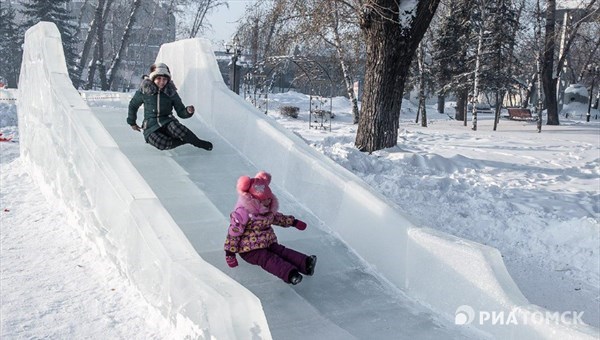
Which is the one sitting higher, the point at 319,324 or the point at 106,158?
the point at 106,158

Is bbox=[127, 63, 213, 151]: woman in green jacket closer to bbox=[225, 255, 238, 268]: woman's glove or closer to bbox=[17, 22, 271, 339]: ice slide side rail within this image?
bbox=[17, 22, 271, 339]: ice slide side rail

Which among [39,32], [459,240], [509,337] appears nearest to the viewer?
[509,337]

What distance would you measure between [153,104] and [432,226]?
11.9 ft

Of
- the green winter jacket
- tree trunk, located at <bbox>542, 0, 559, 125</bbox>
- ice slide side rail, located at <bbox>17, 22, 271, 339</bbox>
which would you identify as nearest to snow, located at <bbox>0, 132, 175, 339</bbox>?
ice slide side rail, located at <bbox>17, 22, 271, 339</bbox>

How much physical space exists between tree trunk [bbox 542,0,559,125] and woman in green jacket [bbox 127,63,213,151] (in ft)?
49.4

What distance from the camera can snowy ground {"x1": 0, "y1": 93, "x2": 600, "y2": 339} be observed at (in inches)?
143

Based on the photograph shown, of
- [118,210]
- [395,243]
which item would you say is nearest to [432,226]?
[395,243]

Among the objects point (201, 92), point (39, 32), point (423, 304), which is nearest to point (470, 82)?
point (201, 92)

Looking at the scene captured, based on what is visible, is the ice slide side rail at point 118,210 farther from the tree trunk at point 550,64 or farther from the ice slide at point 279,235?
the tree trunk at point 550,64

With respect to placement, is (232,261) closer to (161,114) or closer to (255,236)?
(255,236)

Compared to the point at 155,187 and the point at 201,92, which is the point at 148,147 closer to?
the point at 155,187

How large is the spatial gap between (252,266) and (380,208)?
1.22 meters

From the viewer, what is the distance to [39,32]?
7.38 meters

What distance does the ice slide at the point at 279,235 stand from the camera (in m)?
3.28
